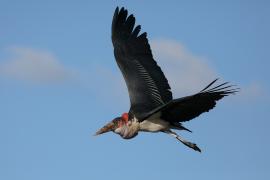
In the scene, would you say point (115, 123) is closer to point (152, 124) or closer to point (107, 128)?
point (107, 128)

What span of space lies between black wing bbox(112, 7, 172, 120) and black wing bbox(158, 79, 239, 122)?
1112mm

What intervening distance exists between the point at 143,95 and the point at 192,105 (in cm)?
229

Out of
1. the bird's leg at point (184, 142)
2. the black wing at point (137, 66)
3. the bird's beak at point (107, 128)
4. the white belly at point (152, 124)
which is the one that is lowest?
the bird's leg at point (184, 142)

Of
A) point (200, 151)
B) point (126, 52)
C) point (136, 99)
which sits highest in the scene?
point (126, 52)

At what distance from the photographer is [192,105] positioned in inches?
601

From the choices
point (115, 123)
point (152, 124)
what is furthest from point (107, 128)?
point (152, 124)

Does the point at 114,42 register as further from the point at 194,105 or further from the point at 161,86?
the point at 194,105

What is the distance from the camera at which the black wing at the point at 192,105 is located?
14523 mm

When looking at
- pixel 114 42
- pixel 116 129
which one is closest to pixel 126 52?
pixel 114 42

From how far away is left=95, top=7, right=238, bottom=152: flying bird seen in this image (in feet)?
51.1

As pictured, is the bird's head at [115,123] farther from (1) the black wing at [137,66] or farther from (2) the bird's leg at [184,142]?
(2) the bird's leg at [184,142]

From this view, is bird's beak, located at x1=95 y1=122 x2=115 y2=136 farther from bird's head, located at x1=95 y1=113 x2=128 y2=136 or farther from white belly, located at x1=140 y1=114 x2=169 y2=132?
white belly, located at x1=140 y1=114 x2=169 y2=132

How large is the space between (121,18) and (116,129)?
3.38m

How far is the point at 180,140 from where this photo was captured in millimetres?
16891
